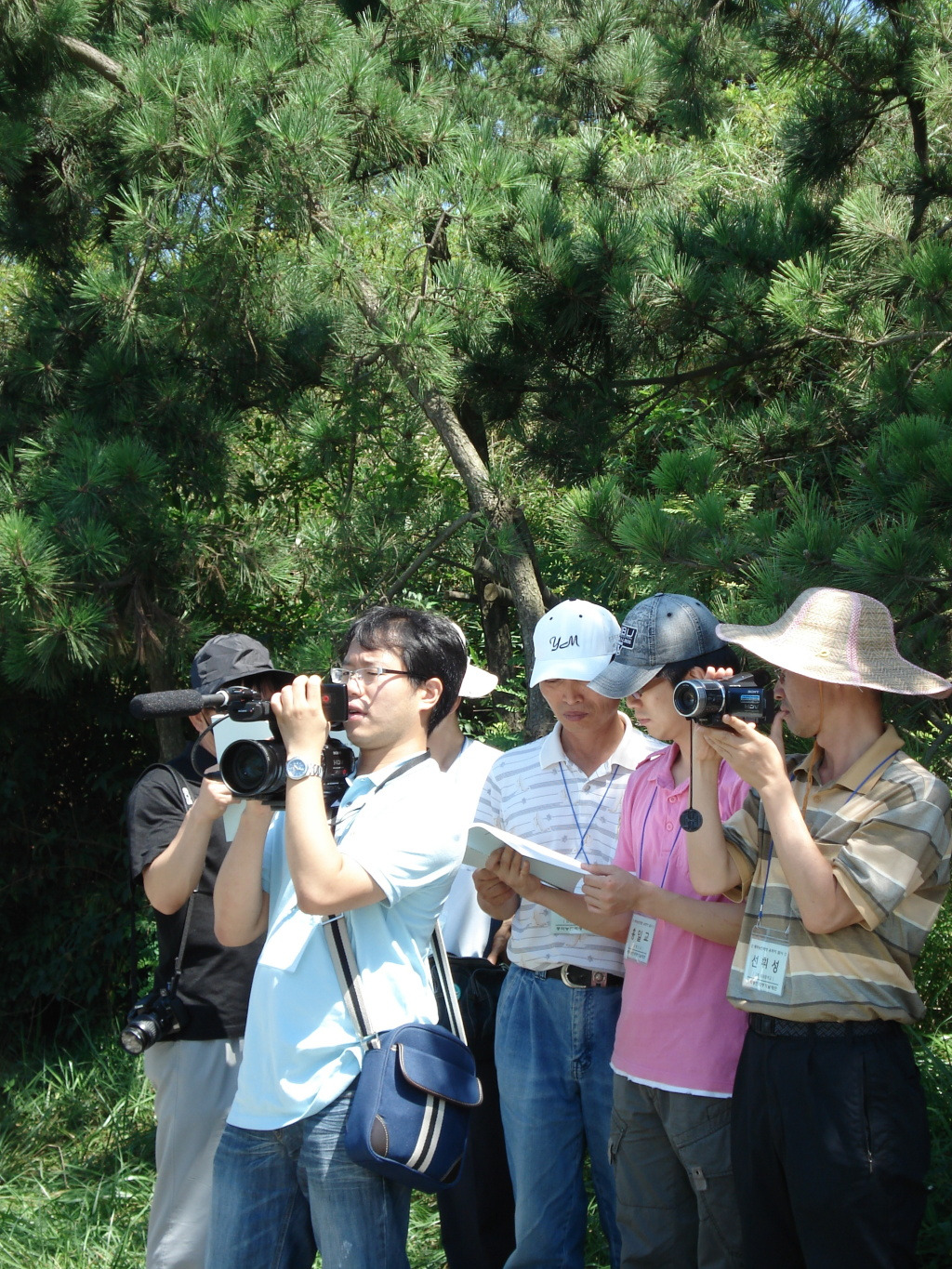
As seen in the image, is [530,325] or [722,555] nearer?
[722,555]

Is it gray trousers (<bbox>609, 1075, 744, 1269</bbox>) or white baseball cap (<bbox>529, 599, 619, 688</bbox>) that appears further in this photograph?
white baseball cap (<bbox>529, 599, 619, 688</bbox>)

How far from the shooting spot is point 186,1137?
266 cm

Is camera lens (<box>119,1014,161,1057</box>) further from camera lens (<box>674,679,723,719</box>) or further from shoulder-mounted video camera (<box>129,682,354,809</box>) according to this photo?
camera lens (<box>674,679,723,719</box>)

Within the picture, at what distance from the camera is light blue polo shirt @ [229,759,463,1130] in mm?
1839

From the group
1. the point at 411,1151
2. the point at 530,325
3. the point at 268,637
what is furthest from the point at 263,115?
the point at 411,1151

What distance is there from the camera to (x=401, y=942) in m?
1.97

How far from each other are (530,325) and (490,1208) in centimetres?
250

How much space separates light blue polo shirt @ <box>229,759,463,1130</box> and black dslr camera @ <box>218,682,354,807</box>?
159 mm

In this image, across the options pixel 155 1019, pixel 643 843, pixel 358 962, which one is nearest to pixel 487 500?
pixel 643 843

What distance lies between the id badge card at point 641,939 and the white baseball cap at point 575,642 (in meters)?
0.54

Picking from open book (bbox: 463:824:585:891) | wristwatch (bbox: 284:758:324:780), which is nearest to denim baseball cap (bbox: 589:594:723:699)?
open book (bbox: 463:824:585:891)

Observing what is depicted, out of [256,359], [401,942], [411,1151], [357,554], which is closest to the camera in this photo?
[411,1151]

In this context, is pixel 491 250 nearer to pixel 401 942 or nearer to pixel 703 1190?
pixel 401 942

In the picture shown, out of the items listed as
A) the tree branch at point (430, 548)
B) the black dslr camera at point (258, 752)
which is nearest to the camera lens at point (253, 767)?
the black dslr camera at point (258, 752)
